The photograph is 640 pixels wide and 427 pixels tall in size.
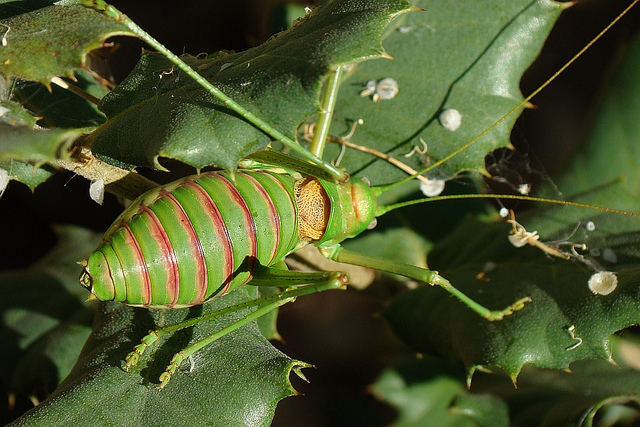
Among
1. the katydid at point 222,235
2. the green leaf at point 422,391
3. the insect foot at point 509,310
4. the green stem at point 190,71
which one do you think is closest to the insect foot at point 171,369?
the katydid at point 222,235

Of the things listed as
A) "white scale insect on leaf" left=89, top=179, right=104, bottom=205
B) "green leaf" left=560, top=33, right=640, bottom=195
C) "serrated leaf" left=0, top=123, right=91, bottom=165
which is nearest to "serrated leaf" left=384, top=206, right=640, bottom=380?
"green leaf" left=560, top=33, right=640, bottom=195

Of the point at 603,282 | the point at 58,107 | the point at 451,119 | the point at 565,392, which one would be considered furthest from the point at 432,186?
the point at 58,107

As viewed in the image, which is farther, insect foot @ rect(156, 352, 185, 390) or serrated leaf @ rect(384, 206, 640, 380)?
serrated leaf @ rect(384, 206, 640, 380)

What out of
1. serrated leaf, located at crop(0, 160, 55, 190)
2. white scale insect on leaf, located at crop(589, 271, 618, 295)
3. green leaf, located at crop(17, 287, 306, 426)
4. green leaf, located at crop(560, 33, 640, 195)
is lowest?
green leaf, located at crop(560, 33, 640, 195)

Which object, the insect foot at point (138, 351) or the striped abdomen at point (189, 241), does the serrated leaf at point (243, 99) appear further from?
the insect foot at point (138, 351)

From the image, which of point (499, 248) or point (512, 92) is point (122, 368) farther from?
point (512, 92)

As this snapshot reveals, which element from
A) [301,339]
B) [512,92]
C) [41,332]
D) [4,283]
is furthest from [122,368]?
[301,339]

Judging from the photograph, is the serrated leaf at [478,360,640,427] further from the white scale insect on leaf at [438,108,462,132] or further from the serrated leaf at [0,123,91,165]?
the serrated leaf at [0,123,91,165]
